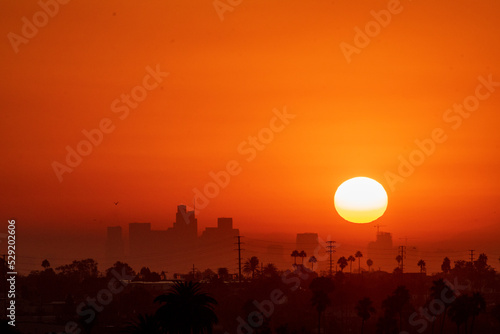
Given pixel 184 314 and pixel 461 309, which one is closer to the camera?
pixel 184 314

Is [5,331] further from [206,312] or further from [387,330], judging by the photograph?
[387,330]

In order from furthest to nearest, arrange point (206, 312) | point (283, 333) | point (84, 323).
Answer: point (84, 323) < point (283, 333) < point (206, 312)

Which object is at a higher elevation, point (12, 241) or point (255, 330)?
point (12, 241)

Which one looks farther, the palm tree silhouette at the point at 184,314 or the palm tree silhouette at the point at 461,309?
the palm tree silhouette at the point at 461,309

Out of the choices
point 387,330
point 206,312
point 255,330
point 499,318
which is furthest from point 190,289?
point 499,318

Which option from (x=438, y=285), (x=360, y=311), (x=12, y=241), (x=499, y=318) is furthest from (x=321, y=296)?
(x=12, y=241)

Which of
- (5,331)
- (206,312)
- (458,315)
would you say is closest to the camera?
(206,312)

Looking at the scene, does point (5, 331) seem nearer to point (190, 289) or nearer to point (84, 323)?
point (190, 289)

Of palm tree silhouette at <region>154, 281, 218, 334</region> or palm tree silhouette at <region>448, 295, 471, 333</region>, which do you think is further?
palm tree silhouette at <region>448, 295, 471, 333</region>

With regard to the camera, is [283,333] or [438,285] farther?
[438,285]

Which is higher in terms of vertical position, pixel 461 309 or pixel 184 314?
pixel 184 314
